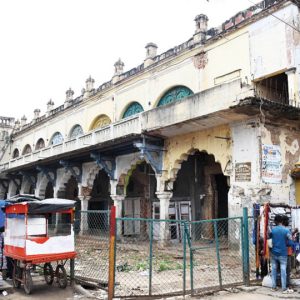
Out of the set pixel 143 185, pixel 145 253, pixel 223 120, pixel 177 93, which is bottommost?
pixel 145 253

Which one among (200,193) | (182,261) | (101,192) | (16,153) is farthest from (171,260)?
(16,153)

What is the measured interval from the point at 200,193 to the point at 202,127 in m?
4.55

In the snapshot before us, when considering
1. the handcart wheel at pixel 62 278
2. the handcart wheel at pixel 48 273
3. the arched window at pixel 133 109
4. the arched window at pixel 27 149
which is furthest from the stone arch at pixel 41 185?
the handcart wheel at pixel 62 278

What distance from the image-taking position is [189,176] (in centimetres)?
1698

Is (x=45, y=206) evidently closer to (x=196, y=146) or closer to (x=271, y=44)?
(x=196, y=146)

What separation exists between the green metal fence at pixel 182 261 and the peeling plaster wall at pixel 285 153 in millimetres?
1413

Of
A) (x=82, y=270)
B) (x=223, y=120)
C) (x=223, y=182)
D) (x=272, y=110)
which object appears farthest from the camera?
(x=223, y=182)

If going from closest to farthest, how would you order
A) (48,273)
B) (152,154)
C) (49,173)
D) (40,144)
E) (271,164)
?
(48,273), (271,164), (152,154), (49,173), (40,144)

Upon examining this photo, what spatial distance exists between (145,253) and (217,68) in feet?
24.4

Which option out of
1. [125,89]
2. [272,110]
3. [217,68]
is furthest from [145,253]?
[125,89]

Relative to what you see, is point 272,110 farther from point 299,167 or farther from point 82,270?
point 82,270

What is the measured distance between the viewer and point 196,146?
44.0ft

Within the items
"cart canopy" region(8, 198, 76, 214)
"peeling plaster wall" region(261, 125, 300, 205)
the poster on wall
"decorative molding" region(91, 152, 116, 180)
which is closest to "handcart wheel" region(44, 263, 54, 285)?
"cart canopy" region(8, 198, 76, 214)

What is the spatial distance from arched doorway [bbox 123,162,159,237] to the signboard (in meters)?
6.84
